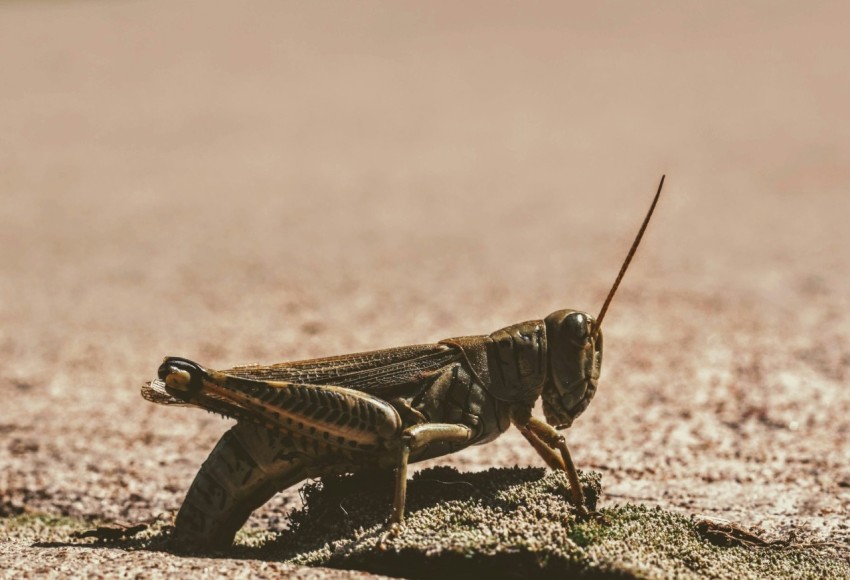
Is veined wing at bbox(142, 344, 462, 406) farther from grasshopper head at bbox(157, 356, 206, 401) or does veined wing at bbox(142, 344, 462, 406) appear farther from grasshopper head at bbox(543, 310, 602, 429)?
grasshopper head at bbox(543, 310, 602, 429)

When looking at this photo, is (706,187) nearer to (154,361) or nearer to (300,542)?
(154,361)

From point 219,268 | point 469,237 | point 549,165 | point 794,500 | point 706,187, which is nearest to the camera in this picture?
point 794,500

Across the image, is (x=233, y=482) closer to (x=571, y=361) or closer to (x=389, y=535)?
(x=389, y=535)

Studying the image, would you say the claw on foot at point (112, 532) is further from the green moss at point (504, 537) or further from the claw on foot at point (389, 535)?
the claw on foot at point (389, 535)

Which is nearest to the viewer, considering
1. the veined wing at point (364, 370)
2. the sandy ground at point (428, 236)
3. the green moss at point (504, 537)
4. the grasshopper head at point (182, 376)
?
the green moss at point (504, 537)

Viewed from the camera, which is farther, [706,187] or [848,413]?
[706,187]

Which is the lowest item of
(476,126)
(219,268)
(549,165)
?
(219,268)

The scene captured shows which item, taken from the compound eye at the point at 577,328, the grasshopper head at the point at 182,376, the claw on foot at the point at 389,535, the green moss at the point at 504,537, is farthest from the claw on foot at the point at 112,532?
the compound eye at the point at 577,328

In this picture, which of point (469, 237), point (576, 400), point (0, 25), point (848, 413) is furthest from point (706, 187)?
point (0, 25)

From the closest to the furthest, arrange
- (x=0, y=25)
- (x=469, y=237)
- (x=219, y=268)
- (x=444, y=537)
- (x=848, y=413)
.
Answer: (x=444, y=537) → (x=848, y=413) → (x=219, y=268) → (x=469, y=237) → (x=0, y=25)
